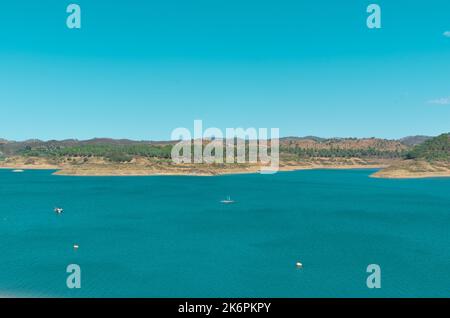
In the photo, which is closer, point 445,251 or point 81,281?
point 81,281

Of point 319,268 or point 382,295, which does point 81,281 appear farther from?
point 382,295

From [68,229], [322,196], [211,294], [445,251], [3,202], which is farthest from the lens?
[322,196]
